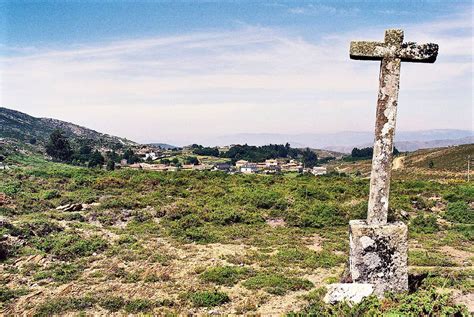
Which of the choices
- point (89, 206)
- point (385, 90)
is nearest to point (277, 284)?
point (385, 90)

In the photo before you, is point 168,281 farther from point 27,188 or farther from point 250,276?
point 27,188

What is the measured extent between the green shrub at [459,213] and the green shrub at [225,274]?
14.1 metres

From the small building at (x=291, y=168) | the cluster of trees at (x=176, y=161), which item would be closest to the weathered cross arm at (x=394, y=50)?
the small building at (x=291, y=168)

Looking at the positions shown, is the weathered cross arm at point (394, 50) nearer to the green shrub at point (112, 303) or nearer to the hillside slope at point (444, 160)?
the green shrub at point (112, 303)

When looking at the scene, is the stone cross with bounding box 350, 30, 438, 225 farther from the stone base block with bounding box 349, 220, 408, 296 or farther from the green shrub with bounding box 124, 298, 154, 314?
the green shrub with bounding box 124, 298, 154, 314

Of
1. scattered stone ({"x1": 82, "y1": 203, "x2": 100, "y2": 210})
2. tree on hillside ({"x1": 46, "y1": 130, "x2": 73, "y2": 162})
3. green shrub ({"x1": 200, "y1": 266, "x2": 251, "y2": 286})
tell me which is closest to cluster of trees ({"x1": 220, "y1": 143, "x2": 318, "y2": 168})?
tree on hillside ({"x1": 46, "y1": 130, "x2": 73, "y2": 162})

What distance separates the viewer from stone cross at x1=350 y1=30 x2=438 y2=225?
6.85 meters

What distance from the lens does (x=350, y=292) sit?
6457mm

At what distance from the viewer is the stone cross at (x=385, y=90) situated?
6848mm

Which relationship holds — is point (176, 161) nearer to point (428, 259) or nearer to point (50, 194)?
point (50, 194)

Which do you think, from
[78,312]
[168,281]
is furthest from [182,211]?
[78,312]

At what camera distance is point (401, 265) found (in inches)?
264

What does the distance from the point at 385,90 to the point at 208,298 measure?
246 inches

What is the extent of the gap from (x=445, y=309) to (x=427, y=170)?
6572 centimetres
